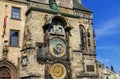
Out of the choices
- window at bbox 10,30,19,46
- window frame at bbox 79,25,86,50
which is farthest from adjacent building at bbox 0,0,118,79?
window frame at bbox 79,25,86,50

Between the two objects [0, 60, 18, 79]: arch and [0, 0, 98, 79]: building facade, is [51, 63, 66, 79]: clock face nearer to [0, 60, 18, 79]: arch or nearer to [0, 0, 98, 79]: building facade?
[0, 0, 98, 79]: building facade

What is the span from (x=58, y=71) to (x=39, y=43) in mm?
3575

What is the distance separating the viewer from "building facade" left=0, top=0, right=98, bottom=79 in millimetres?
21281

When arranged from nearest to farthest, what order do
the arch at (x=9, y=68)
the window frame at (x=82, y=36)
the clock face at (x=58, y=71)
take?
the arch at (x=9, y=68)
the clock face at (x=58, y=71)
the window frame at (x=82, y=36)

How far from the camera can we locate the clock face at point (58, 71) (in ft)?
70.6

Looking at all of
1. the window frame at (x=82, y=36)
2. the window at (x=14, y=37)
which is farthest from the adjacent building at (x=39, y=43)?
the window frame at (x=82, y=36)

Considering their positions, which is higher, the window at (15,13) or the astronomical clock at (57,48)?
the window at (15,13)

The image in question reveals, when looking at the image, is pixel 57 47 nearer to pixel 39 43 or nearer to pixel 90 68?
pixel 39 43

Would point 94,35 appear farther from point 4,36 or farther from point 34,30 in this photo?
point 4,36

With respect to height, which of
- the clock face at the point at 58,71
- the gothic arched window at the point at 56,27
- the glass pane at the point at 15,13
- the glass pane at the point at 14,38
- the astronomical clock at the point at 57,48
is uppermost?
the glass pane at the point at 15,13

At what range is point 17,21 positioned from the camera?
23141mm

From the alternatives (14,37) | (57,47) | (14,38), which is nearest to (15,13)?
(14,37)

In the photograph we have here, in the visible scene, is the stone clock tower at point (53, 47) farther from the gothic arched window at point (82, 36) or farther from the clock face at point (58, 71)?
the gothic arched window at point (82, 36)

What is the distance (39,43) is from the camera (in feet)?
72.3
